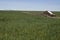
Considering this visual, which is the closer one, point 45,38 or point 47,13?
point 45,38

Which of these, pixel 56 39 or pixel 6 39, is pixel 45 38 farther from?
pixel 6 39

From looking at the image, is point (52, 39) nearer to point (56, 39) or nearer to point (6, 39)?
point (56, 39)

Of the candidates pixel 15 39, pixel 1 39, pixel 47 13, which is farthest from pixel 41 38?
pixel 47 13

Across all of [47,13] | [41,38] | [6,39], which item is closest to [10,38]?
[6,39]

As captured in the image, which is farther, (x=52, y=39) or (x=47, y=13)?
(x=47, y=13)

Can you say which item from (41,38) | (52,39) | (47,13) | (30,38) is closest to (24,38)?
(30,38)

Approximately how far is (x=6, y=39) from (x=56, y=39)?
3.77m

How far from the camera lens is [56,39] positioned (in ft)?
41.6

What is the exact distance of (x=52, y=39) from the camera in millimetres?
12688

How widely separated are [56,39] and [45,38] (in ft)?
2.86

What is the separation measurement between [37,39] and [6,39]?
7.60 ft

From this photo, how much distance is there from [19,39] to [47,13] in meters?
44.3

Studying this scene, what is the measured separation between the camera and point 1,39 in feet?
40.6

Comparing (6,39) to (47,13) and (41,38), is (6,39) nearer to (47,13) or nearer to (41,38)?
(41,38)
